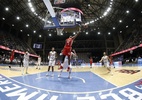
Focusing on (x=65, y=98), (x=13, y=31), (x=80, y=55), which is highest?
(x=13, y=31)

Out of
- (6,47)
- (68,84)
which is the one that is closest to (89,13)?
(6,47)

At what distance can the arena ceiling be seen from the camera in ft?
98.0

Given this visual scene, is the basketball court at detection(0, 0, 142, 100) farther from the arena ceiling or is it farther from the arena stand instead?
the arena stand

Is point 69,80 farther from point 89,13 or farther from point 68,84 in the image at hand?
point 89,13

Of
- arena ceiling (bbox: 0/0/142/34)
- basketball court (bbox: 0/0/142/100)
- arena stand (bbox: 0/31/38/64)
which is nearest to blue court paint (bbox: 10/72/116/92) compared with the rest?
basketball court (bbox: 0/0/142/100)

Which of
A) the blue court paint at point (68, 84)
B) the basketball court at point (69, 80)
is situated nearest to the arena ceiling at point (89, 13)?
the basketball court at point (69, 80)

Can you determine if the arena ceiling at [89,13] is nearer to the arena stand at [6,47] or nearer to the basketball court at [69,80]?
the basketball court at [69,80]

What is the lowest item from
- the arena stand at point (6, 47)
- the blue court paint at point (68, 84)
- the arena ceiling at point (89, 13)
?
the blue court paint at point (68, 84)

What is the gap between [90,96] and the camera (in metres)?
3.94

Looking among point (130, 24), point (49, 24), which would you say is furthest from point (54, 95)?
point (130, 24)

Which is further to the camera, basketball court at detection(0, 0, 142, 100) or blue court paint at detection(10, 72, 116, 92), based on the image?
blue court paint at detection(10, 72, 116, 92)

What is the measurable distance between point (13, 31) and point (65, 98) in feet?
140

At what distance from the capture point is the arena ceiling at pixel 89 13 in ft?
98.0

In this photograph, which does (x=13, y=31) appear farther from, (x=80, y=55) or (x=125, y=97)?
(x=125, y=97)
